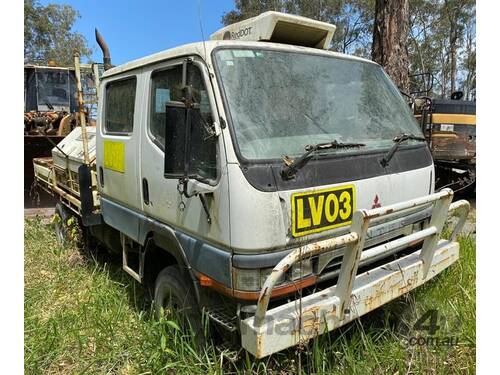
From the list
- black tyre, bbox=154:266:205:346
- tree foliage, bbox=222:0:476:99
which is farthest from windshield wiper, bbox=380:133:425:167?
tree foliage, bbox=222:0:476:99

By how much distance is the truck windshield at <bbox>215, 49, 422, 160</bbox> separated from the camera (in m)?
2.43

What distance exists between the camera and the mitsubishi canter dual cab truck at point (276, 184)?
7.32ft

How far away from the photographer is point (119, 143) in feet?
11.7

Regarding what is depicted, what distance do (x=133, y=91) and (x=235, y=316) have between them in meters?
2.04

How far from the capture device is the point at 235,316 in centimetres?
236

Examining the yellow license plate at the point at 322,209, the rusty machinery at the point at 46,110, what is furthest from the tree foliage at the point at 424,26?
the yellow license plate at the point at 322,209

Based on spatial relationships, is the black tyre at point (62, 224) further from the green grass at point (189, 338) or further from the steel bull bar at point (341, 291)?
the steel bull bar at point (341, 291)

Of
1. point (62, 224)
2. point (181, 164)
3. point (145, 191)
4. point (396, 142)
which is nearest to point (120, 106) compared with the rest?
point (145, 191)

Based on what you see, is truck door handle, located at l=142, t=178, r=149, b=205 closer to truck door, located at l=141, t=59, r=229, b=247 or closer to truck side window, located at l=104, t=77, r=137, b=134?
truck door, located at l=141, t=59, r=229, b=247

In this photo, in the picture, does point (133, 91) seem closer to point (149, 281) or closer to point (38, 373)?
point (149, 281)

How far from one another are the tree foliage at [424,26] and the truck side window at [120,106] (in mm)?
22576

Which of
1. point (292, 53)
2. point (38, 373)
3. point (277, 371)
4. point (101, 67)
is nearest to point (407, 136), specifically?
point (292, 53)

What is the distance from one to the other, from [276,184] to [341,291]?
685 mm

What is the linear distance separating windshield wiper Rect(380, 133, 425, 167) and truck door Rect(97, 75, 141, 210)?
1831 mm
